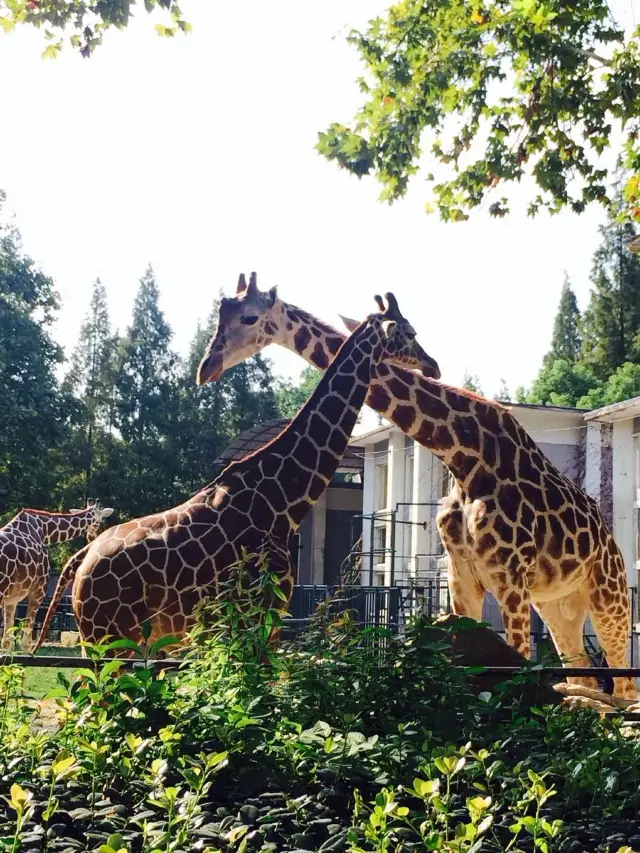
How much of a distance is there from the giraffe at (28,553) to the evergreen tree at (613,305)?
27380mm

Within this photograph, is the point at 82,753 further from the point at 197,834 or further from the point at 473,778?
the point at 473,778

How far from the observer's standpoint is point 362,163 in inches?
335

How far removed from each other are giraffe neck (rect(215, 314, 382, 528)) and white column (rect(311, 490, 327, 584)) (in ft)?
73.6

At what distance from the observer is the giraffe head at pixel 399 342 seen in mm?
6312

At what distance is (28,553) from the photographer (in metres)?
14.9

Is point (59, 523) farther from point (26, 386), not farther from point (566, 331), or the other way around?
point (566, 331)

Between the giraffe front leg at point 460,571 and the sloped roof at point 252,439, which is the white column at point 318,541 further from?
the giraffe front leg at point 460,571

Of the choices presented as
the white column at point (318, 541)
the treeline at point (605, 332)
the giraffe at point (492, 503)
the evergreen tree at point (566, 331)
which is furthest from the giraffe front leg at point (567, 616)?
the evergreen tree at point (566, 331)

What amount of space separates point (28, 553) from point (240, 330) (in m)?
9.46

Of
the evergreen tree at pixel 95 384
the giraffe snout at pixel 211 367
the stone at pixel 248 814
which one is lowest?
the stone at pixel 248 814

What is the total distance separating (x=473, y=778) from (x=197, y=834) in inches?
33.7

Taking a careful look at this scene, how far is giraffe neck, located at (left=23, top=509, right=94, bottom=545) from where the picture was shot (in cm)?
1602

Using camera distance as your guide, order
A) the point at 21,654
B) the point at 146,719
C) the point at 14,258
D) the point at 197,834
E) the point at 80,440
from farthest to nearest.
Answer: the point at 80,440 < the point at 14,258 < the point at 21,654 < the point at 146,719 < the point at 197,834

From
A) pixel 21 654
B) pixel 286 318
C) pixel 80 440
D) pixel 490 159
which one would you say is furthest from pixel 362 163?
pixel 80 440
